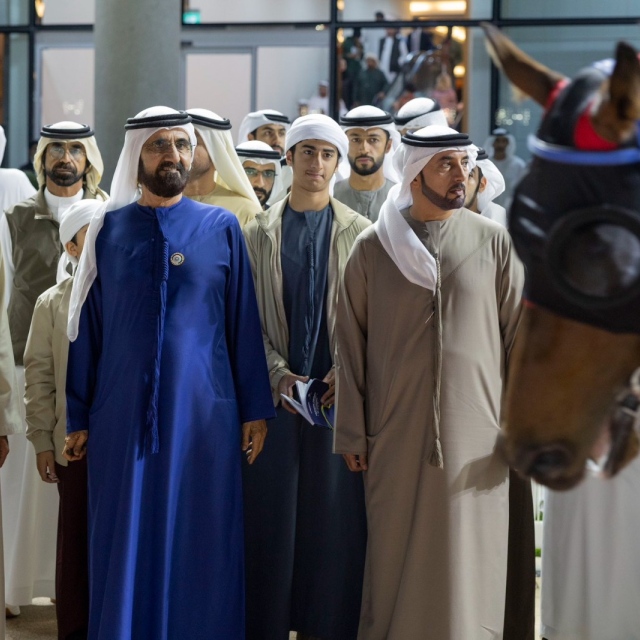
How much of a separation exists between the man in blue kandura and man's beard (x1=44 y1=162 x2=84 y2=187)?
1.69m

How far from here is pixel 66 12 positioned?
39.1ft

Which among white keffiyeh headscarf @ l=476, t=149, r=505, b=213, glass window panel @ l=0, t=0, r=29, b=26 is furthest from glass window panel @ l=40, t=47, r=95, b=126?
white keffiyeh headscarf @ l=476, t=149, r=505, b=213

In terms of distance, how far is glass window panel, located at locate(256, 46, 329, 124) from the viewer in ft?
37.2

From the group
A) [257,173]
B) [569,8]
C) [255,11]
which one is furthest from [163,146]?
[255,11]

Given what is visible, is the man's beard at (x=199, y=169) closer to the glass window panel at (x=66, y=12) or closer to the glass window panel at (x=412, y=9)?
the glass window panel at (x=412, y=9)

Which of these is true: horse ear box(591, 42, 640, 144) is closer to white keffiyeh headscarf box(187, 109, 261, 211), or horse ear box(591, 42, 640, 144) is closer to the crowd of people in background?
the crowd of people in background

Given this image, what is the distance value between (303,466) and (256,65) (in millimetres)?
7546

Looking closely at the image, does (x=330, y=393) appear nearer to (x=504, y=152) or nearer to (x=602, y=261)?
(x=602, y=261)

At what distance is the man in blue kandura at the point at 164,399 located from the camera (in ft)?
12.9

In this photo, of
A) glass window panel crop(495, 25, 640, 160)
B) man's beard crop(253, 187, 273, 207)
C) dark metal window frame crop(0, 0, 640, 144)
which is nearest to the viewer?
man's beard crop(253, 187, 273, 207)

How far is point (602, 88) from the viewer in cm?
155

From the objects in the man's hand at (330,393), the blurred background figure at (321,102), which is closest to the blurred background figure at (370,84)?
the blurred background figure at (321,102)

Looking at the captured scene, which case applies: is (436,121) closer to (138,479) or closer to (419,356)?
(419,356)

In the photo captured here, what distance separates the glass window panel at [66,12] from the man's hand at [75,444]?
8.54 meters
